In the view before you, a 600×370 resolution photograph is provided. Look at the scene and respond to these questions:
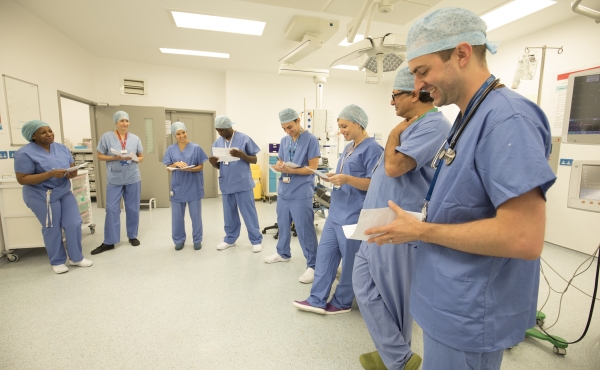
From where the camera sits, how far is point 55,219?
2594 mm

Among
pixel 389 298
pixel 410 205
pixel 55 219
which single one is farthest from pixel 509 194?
pixel 55 219

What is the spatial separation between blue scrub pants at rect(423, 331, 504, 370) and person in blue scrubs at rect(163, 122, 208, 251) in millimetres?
2855

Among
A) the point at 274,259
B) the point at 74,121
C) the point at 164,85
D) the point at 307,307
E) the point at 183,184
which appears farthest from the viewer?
the point at 74,121

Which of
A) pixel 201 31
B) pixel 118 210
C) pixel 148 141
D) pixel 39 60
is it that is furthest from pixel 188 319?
pixel 148 141

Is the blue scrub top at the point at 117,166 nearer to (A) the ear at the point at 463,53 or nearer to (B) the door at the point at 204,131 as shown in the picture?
(B) the door at the point at 204,131

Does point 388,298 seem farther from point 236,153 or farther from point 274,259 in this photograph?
point 236,153

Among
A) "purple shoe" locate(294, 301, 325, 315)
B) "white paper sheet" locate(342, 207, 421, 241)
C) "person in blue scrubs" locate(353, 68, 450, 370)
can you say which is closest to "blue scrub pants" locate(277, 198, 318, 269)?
"purple shoe" locate(294, 301, 325, 315)

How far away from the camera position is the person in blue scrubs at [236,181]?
10.1ft

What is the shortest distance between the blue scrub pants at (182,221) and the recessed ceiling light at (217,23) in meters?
2.28

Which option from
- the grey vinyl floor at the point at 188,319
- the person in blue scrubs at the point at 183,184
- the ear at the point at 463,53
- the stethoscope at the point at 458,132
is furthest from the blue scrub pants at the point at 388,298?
the person in blue scrubs at the point at 183,184

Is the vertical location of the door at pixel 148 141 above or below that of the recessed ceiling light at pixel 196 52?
below

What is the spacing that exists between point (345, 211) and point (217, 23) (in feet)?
→ 10.5

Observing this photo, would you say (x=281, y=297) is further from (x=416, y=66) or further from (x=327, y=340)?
(x=416, y=66)

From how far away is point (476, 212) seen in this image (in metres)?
0.70
